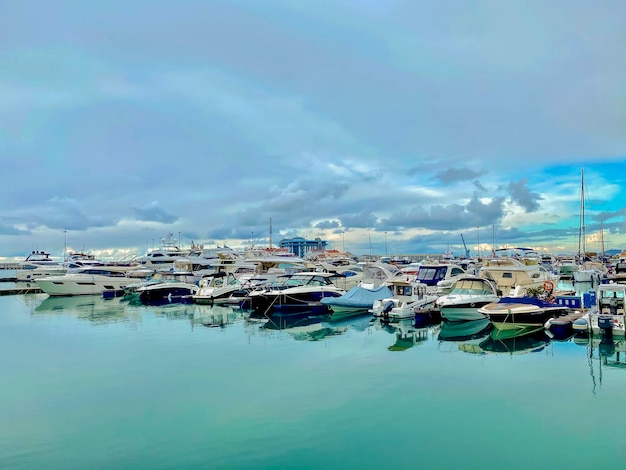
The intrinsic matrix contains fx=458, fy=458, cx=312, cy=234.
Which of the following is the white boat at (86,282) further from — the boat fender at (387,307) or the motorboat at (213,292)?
the boat fender at (387,307)

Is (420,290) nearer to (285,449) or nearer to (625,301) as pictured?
(625,301)

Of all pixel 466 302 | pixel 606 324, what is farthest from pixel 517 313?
pixel 606 324

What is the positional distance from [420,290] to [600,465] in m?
23.6

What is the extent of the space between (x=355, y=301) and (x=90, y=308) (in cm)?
2325

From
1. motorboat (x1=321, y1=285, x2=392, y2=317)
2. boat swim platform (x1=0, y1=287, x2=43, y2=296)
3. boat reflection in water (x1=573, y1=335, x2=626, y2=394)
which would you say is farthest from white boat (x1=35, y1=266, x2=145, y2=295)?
boat reflection in water (x1=573, y1=335, x2=626, y2=394)

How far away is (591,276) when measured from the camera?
57688mm

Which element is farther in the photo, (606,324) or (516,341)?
(516,341)

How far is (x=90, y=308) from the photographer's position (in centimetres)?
3969

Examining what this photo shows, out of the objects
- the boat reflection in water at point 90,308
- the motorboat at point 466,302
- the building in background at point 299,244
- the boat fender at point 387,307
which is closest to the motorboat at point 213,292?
the boat reflection in water at point 90,308

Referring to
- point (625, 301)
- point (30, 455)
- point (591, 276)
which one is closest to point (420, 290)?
point (625, 301)

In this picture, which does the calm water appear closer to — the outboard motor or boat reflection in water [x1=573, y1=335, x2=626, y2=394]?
boat reflection in water [x1=573, y1=335, x2=626, y2=394]

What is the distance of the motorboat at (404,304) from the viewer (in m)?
29.8

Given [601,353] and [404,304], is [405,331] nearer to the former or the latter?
[404,304]

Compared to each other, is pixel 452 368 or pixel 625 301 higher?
pixel 625 301
